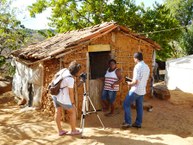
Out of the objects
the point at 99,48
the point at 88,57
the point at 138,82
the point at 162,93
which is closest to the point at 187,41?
the point at 162,93


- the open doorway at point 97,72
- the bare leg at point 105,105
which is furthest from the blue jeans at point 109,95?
the open doorway at point 97,72

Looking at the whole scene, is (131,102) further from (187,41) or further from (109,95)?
(187,41)

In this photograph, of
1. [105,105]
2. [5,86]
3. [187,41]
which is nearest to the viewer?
[105,105]

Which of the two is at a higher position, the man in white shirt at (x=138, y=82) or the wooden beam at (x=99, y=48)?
the wooden beam at (x=99, y=48)

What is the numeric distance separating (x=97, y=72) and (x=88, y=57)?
A: 1927 mm

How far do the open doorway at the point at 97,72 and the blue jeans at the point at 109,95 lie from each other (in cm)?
35

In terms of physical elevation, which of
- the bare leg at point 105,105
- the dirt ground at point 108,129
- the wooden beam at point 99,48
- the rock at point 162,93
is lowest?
the dirt ground at point 108,129

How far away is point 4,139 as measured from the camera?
672 cm

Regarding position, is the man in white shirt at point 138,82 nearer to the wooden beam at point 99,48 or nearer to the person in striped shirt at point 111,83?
the person in striped shirt at point 111,83

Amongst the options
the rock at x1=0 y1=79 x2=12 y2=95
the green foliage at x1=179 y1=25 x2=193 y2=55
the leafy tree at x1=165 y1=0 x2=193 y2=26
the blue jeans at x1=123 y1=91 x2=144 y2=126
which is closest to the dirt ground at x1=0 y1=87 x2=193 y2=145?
the blue jeans at x1=123 y1=91 x2=144 y2=126

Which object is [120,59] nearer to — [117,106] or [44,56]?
[117,106]

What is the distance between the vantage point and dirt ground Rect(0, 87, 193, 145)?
628 cm

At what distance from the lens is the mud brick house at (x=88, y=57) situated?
8.23 metres

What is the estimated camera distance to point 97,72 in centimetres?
1043
